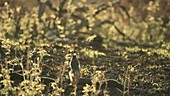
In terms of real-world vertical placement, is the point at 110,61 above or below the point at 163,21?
below

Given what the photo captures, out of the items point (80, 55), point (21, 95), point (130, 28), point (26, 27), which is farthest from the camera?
point (130, 28)

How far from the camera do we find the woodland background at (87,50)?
6590 millimetres

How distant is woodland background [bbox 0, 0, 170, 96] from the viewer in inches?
259

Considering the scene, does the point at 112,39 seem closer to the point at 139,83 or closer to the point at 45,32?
the point at 45,32

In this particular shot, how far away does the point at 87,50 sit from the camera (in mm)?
10445

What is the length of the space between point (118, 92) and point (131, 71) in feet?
3.45

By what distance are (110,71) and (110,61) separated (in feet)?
4.12

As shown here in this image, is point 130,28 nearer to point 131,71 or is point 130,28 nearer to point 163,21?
point 163,21

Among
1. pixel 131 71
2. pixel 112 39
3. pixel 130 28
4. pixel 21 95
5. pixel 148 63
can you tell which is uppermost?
pixel 130 28

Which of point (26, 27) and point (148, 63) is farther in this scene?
point (26, 27)

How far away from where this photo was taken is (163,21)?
535 inches

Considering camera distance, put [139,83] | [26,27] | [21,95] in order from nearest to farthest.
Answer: [21,95]
[139,83]
[26,27]

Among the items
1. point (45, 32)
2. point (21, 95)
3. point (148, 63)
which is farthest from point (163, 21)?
point (21, 95)

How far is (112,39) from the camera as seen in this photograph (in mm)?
12969
